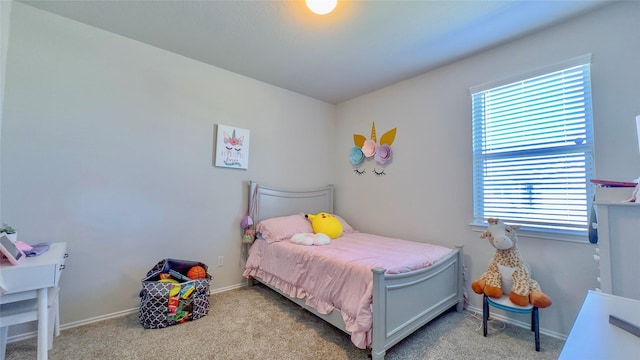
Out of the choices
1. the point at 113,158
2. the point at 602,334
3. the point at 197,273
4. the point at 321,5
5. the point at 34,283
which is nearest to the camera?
the point at 602,334

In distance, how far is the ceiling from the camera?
194cm

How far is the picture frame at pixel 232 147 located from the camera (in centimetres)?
291

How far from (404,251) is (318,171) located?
6.38 feet

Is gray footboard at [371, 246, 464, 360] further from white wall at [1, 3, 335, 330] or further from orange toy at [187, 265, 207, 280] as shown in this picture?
white wall at [1, 3, 335, 330]

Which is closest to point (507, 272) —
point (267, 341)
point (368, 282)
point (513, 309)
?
point (513, 309)

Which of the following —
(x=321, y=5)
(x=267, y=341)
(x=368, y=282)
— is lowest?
(x=267, y=341)

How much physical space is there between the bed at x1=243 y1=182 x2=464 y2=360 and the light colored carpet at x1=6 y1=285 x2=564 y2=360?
145 mm

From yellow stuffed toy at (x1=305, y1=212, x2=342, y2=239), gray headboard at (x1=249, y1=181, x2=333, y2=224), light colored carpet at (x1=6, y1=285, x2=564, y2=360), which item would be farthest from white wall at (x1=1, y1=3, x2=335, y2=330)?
yellow stuffed toy at (x1=305, y1=212, x2=342, y2=239)

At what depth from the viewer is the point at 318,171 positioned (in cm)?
392

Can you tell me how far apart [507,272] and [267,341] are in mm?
1999

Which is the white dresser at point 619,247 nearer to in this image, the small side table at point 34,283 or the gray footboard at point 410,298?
the gray footboard at point 410,298

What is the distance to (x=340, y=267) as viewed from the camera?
6.54 feet

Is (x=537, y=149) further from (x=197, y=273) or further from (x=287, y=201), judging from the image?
(x=197, y=273)

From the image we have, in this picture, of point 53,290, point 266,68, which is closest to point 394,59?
point 266,68
